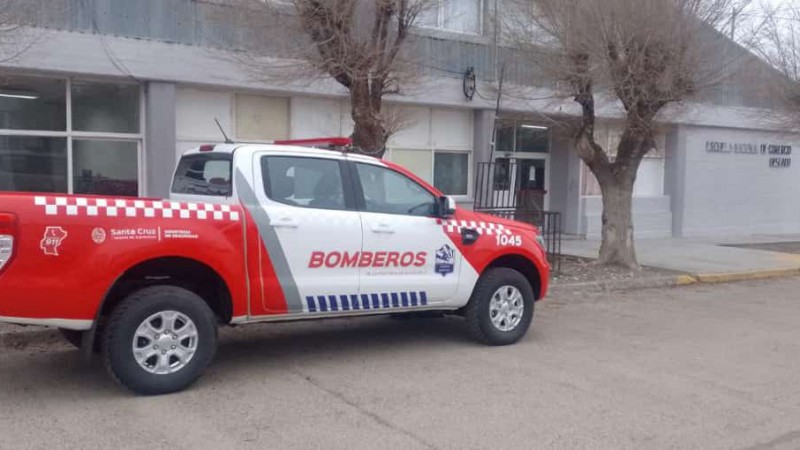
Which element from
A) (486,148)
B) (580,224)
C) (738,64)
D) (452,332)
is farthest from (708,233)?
(452,332)

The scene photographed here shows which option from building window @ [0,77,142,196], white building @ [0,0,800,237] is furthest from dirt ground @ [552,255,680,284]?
building window @ [0,77,142,196]

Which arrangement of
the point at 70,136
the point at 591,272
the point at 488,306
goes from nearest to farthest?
the point at 488,306 < the point at 70,136 < the point at 591,272

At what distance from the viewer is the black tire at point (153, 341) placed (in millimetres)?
5832

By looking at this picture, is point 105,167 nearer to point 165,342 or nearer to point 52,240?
point 165,342

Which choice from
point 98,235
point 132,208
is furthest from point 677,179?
point 98,235

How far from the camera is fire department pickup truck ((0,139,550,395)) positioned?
18.2ft

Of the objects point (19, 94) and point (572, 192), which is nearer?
point (19, 94)

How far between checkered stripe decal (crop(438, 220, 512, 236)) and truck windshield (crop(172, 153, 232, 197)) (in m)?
2.04

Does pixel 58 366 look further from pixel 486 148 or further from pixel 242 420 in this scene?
pixel 486 148

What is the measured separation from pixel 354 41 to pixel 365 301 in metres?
4.00

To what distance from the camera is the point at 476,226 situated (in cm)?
786

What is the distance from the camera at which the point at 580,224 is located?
19359 mm

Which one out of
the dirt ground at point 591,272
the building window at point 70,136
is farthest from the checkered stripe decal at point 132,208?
the dirt ground at point 591,272

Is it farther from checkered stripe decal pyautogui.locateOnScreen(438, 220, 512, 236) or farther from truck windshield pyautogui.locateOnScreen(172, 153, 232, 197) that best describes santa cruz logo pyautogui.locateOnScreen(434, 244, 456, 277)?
truck windshield pyautogui.locateOnScreen(172, 153, 232, 197)
